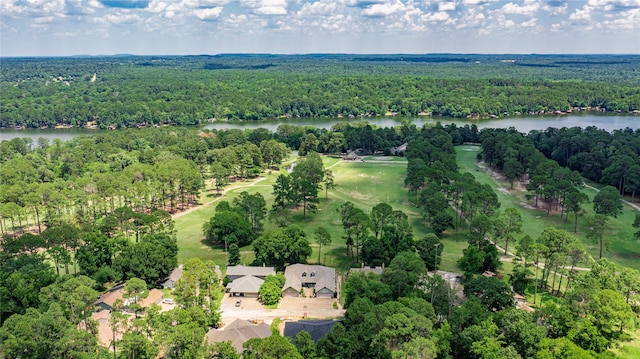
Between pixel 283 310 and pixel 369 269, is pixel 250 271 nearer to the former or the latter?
pixel 283 310

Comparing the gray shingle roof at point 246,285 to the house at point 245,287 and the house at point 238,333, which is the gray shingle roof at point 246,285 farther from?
the house at point 238,333

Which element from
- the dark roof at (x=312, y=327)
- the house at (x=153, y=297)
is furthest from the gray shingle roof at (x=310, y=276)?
the house at (x=153, y=297)

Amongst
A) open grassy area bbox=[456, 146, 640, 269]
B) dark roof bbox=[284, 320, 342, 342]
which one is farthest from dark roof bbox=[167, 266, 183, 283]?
open grassy area bbox=[456, 146, 640, 269]

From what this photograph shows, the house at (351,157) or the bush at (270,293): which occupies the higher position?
the house at (351,157)

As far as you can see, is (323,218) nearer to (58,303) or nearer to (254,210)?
(254,210)

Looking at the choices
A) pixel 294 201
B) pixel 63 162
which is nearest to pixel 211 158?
pixel 63 162

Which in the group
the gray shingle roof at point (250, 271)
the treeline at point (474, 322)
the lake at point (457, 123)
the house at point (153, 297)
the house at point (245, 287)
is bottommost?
the house at point (153, 297)

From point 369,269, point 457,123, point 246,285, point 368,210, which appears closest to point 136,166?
point 368,210
